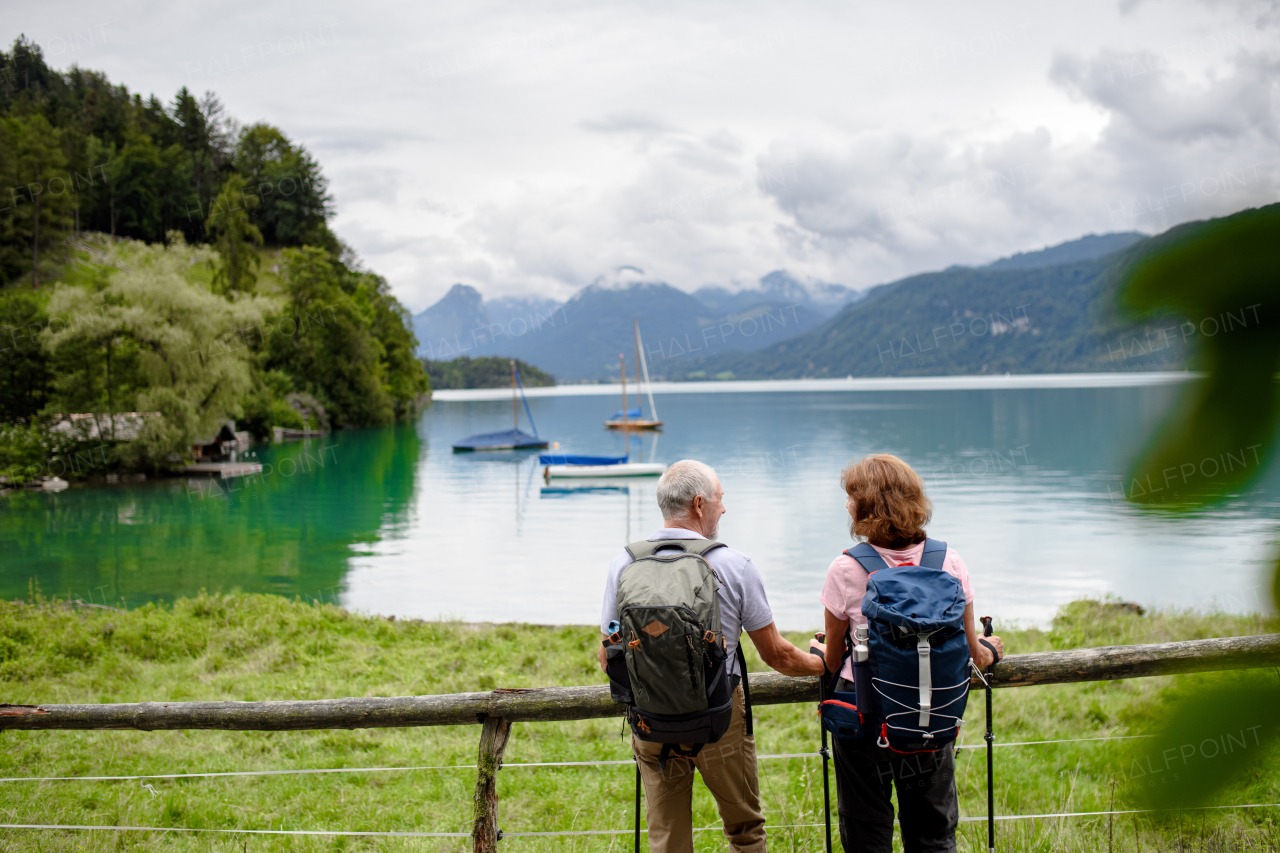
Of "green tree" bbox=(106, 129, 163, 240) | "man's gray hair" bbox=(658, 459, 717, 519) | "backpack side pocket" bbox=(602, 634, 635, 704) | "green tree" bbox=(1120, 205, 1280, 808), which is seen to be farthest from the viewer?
"green tree" bbox=(106, 129, 163, 240)

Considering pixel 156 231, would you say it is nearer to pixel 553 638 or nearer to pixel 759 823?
pixel 553 638

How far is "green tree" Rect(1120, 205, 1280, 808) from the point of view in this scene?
23.0 inches

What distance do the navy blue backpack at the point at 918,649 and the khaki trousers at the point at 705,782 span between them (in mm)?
899

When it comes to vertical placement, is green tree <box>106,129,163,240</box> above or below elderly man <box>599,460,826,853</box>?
above

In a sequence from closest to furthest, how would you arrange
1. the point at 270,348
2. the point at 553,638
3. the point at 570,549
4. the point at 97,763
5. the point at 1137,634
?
the point at 97,763 → the point at 1137,634 → the point at 553,638 → the point at 570,549 → the point at 270,348

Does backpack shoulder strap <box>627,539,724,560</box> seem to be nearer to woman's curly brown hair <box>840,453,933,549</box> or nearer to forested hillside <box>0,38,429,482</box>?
woman's curly brown hair <box>840,453,933,549</box>

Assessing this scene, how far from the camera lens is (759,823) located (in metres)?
4.07

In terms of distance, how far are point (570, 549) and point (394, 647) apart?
13.2 metres

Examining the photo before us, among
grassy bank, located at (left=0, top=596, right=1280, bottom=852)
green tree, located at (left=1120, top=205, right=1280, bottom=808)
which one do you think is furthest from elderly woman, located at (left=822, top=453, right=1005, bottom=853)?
green tree, located at (left=1120, top=205, right=1280, bottom=808)

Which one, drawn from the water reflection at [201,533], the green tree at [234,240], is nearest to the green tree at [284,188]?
the green tree at [234,240]

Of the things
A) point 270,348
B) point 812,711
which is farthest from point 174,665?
point 270,348

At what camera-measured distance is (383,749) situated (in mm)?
8031

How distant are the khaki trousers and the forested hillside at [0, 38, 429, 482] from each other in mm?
41638

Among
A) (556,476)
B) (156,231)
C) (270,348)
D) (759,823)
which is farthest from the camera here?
(156,231)
